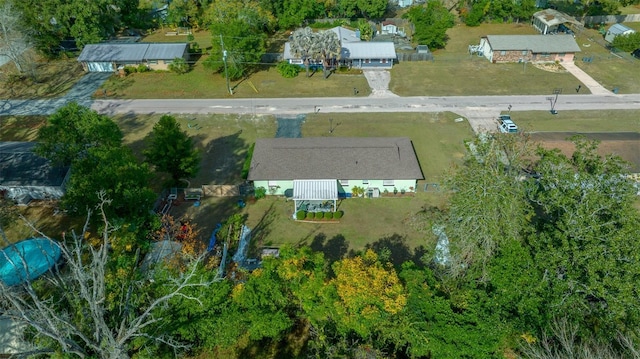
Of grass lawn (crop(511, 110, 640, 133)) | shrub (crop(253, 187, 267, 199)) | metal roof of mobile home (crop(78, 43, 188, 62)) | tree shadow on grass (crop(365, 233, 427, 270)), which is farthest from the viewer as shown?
metal roof of mobile home (crop(78, 43, 188, 62))

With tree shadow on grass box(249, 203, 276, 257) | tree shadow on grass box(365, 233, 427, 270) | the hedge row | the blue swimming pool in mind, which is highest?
the blue swimming pool

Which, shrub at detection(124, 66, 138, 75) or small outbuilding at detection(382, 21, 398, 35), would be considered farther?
small outbuilding at detection(382, 21, 398, 35)

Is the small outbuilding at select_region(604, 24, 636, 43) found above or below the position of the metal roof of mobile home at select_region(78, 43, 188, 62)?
below

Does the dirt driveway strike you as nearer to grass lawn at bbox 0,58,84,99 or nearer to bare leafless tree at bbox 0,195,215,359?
bare leafless tree at bbox 0,195,215,359

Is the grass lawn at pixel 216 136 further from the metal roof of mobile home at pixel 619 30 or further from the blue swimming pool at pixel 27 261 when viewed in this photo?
the metal roof of mobile home at pixel 619 30

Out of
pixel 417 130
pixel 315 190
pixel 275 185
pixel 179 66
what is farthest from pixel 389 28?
pixel 315 190

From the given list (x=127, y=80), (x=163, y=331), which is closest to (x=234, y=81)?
(x=127, y=80)

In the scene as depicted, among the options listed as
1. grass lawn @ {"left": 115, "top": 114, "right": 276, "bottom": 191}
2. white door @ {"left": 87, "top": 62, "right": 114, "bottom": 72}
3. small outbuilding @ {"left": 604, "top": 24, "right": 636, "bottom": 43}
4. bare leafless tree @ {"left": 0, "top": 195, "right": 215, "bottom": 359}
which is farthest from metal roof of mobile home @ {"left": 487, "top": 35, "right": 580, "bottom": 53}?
bare leafless tree @ {"left": 0, "top": 195, "right": 215, "bottom": 359}

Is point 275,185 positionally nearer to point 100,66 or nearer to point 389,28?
point 100,66
